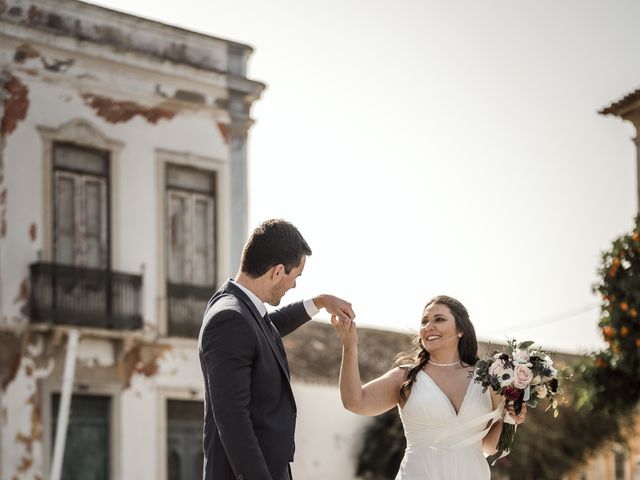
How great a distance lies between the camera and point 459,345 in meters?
7.20

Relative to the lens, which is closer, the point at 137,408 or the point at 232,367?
the point at 232,367

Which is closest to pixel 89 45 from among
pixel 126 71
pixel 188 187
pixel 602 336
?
pixel 126 71

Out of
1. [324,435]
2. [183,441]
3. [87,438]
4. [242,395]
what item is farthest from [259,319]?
[324,435]

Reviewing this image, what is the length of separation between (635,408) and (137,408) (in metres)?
8.21

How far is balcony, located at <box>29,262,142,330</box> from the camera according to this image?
63.8 feet

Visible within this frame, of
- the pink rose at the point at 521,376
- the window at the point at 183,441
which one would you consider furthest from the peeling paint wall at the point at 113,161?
the pink rose at the point at 521,376

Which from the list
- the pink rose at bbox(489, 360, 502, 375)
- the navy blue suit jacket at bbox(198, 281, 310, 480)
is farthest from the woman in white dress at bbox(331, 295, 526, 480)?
the navy blue suit jacket at bbox(198, 281, 310, 480)

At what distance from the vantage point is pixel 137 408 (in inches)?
821

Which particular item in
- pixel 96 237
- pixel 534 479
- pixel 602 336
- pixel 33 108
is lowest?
pixel 534 479

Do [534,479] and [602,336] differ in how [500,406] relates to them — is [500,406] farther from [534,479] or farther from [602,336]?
[534,479]

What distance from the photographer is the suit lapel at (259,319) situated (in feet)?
18.1

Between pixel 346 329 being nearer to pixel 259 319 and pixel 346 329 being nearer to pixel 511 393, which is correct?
pixel 259 319

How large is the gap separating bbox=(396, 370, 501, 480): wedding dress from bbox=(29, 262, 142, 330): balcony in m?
13.1

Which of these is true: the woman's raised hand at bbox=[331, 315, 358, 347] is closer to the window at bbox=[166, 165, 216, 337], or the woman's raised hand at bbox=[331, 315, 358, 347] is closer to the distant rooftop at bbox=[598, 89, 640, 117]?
the distant rooftop at bbox=[598, 89, 640, 117]
